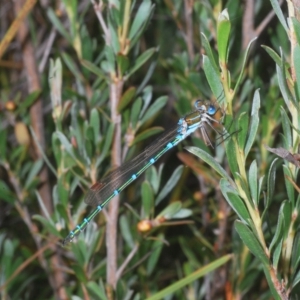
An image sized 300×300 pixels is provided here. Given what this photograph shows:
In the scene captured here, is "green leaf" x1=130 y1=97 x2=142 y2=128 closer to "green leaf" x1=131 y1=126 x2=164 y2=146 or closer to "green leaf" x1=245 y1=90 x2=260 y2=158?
"green leaf" x1=131 y1=126 x2=164 y2=146

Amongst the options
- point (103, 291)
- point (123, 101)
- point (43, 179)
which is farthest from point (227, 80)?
point (43, 179)

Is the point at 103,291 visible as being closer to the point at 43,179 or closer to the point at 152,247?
the point at 152,247

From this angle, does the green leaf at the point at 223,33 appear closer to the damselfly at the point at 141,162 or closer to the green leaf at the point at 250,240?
the green leaf at the point at 250,240

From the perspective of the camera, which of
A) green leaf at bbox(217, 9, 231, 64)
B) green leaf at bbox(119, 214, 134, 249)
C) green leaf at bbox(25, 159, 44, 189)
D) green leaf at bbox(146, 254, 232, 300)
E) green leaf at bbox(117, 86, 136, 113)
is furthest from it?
green leaf at bbox(25, 159, 44, 189)

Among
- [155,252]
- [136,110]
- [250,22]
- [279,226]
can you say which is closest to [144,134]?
[136,110]

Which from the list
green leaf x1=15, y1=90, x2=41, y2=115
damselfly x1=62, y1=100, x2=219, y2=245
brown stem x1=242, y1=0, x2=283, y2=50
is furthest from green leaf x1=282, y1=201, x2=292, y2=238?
green leaf x1=15, y1=90, x2=41, y2=115

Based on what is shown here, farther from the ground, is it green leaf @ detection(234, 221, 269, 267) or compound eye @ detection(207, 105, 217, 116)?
compound eye @ detection(207, 105, 217, 116)

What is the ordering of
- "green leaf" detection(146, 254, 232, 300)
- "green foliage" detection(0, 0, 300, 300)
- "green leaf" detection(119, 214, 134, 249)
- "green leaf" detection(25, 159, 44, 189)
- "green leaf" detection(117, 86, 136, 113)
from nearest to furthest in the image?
"green foliage" detection(0, 0, 300, 300) < "green leaf" detection(146, 254, 232, 300) < "green leaf" detection(117, 86, 136, 113) < "green leaf" detection(119, 214, 134, 249) < "green leaf" detection(25, 159, 44, 189)

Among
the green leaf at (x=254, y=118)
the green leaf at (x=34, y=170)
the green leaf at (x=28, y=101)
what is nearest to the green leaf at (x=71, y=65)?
the green leaf at (x=28, y=101)
